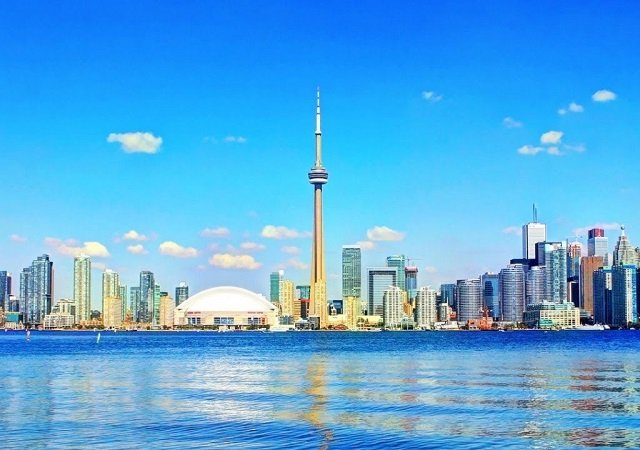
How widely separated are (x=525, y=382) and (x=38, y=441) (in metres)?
37.0

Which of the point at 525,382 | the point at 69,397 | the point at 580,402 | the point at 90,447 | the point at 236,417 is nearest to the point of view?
the point at 90,447

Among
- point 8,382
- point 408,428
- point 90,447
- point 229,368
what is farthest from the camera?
point 229,368

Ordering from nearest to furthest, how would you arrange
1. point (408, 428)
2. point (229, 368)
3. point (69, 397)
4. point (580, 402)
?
point (408, 428) → point (580, 402) → point (69, 397) → point (229, 368)

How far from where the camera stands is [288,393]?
54438 millimetres

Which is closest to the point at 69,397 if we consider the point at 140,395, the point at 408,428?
the point at 140,395

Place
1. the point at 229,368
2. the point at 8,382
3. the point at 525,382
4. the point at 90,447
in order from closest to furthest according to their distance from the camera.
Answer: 1. the point at 90,447
2. the point at 525,382
3. the point at 8,382
4. the point at 229,368

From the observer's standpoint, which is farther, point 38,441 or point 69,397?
point 69,397

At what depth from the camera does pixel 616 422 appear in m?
39.2

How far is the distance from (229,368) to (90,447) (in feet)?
167

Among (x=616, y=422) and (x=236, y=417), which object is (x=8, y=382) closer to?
(x=236, y=417)

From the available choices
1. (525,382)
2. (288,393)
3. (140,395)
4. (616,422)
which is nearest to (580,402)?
(616,422)

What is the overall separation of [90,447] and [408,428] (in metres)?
13.7

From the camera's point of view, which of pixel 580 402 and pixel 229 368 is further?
pixel 229 368

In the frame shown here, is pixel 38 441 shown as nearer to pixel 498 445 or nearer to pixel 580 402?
pixel 498 445
